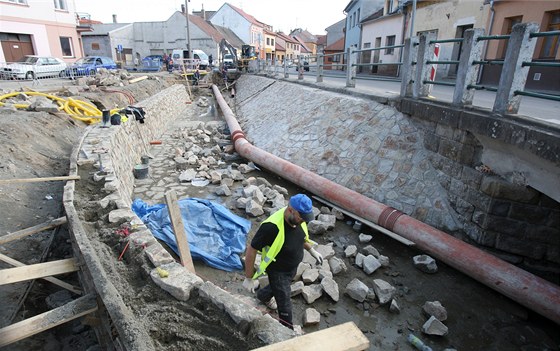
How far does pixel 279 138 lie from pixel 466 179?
609 centimetres

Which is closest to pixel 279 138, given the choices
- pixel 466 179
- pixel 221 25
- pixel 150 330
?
pixel 466 179

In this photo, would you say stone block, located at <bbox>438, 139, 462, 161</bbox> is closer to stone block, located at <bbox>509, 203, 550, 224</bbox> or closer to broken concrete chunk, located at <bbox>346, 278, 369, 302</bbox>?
stone block, located at <bbox>509, 203, 550, 224</bbox>

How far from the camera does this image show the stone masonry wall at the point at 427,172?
4812mm

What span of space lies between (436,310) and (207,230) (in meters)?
3.72

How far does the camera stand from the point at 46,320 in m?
3.03

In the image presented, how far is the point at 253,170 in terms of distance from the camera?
9570 millimetres

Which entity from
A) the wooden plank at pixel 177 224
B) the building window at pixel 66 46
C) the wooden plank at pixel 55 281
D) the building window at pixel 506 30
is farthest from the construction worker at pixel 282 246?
the building window at pixel 66 46

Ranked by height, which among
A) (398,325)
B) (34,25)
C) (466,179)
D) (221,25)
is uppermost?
(221,25)

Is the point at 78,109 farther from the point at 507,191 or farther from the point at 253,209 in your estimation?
the point at 507,191

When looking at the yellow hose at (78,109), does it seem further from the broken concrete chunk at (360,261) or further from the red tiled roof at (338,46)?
the red tiled roof at (338,46)

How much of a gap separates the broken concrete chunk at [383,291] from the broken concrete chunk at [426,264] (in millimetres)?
731

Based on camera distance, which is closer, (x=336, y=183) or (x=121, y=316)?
(x=121, y=316)

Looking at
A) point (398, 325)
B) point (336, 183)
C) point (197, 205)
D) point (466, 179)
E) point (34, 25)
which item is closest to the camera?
point (398, 325)

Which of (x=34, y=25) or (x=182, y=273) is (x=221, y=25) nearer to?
(x=34, y=25)
